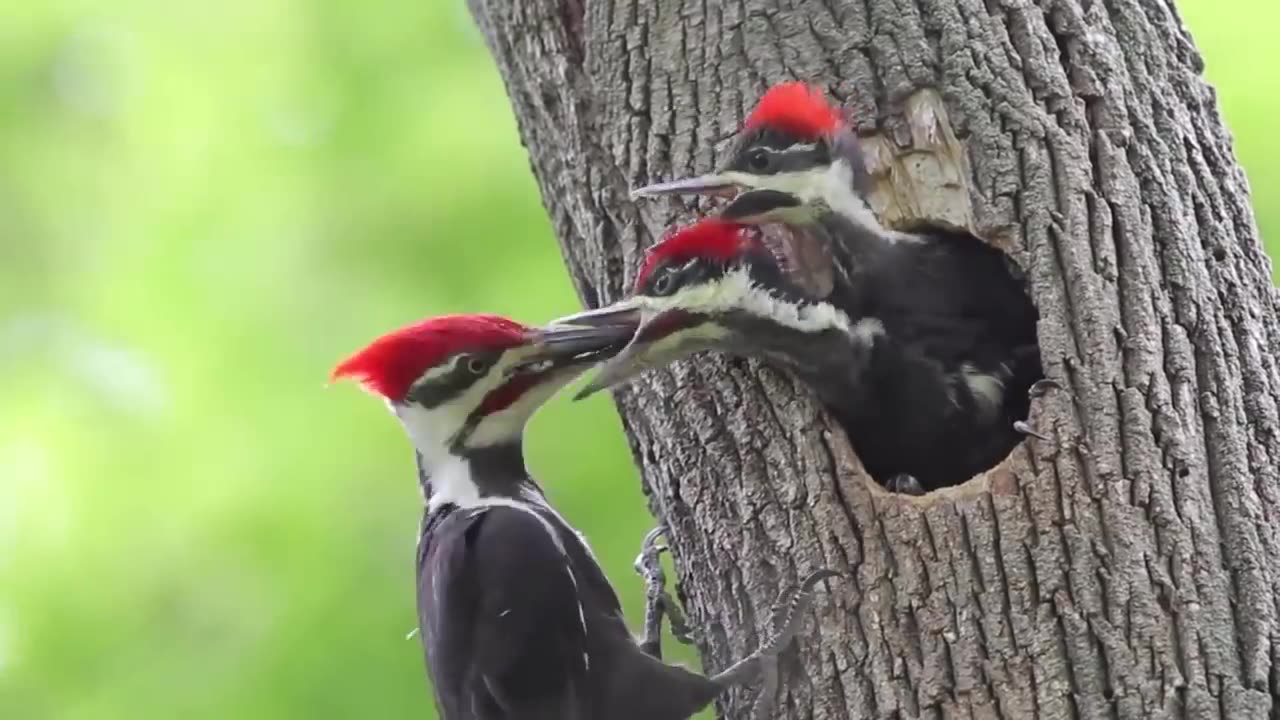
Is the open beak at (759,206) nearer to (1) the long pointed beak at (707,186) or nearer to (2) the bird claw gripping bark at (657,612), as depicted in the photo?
(1) the long pointed beak at (707,186)

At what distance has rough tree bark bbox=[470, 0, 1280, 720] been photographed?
85.4 inches

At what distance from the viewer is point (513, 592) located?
2705 mm

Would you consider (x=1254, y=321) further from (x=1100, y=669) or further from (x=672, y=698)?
(x=672, y=698)

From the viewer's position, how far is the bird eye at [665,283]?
2.37m

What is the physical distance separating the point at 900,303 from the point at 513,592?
86 cm

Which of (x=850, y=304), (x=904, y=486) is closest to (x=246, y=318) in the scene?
(x=850, y=304)

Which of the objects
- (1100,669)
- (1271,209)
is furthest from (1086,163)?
A: (1271,209)

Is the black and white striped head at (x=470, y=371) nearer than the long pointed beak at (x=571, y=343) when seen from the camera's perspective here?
No

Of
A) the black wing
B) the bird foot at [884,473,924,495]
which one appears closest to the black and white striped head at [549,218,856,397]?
the bird foot at [884,473,924,495]

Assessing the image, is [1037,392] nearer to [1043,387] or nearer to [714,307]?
[1043,387]

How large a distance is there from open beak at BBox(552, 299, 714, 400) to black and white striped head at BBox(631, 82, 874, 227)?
0.19 metres

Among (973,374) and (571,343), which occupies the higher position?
(571,343)

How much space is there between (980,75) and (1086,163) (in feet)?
0.74

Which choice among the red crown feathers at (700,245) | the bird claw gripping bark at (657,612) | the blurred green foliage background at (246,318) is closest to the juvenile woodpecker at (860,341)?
the red crown feathers at (700,245)
